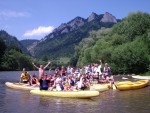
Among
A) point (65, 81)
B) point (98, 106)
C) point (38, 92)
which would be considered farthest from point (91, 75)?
point (98, 106)

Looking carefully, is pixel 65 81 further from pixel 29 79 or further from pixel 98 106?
A: pixel 98 106

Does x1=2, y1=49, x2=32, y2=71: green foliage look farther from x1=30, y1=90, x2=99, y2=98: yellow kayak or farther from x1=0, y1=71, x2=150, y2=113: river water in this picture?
x1=0, y1=71, x2=150, y2=113: river water

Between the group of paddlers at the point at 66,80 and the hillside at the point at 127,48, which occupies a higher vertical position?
the hillside at the point at 127,48

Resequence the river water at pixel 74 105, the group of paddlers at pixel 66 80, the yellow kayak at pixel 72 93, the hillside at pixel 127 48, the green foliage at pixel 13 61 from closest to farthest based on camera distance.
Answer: the river water at pixel 74 105 → the yellow kayak at pixel 72 93 → the group of paddlers at pixel 66 80 → the hillside at pixel 127 48 → the green foliage at pixel 13 61

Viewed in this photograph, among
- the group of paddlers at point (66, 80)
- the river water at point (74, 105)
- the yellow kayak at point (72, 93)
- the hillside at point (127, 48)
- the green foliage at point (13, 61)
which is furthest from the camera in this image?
the green foliage at point (13, 61)

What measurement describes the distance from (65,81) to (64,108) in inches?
330

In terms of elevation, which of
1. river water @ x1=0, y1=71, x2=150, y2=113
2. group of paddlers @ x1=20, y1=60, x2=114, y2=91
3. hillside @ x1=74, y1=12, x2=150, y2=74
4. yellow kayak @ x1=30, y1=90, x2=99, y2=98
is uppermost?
hillside @ x1=74, y1=12, x2=150, y2=74

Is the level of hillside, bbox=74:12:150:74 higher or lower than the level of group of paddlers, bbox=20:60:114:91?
higher

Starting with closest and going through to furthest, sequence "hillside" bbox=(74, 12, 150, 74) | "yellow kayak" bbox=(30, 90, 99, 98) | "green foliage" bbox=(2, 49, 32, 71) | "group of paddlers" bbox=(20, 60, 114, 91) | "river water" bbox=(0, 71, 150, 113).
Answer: "river water" bbox=(0, 71, 150, 113) < "yellow kayak" bbox=(30, 90, 99, 98) < "group of paddlers" bbox=(20, 60, 114, 91) < "hillside" bbox=(74, 12, 150, 74) < "green foliage" bbox=(2, 49, 32, 71)

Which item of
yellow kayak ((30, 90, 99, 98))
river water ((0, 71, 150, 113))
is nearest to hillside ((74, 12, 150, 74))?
yellow kayak ((30, 90, 99, 98))

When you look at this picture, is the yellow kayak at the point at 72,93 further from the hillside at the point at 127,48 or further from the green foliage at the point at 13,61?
the green foliage at the point at 13,61

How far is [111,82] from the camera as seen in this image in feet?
93.5

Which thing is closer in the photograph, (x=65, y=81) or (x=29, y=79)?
(x=65, y=81)

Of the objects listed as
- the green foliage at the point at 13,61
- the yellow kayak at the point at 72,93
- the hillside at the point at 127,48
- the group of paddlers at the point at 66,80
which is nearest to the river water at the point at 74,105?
the yellow kayak at the point at 72,93
